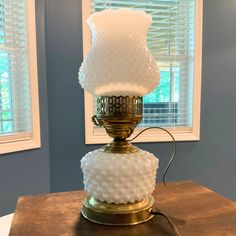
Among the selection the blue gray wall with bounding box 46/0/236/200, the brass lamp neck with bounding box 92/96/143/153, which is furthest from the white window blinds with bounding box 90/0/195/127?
the brass lamp neck with bounding box 92/96/143/153

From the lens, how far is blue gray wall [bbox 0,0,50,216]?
1.70 meters

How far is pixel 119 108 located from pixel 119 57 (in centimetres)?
13

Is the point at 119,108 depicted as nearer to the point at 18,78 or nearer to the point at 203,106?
the point at 18,78

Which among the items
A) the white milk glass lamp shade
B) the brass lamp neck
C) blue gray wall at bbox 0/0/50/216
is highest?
the white milk glass lamp shade

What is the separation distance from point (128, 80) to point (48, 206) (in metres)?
0.45

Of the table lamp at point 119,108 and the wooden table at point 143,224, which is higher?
the table lamp at point 119,108

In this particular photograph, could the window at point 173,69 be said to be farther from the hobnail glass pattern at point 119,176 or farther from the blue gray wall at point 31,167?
the hobnail glass pattern at point 119,176

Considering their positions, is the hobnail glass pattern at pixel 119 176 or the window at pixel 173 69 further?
the window at pixel 173 69

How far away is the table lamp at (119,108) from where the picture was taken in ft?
2.01

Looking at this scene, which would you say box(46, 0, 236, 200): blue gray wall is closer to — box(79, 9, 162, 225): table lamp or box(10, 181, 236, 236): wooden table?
box(10, 181, 236, 236): wooden table

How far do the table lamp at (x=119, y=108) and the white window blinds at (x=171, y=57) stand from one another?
1.43 meters

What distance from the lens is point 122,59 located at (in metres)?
0.61

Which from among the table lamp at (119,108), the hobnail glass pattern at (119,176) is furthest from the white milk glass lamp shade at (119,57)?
the hobnail glass pattern at (119,176)

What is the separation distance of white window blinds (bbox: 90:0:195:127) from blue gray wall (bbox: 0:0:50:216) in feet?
2.13
